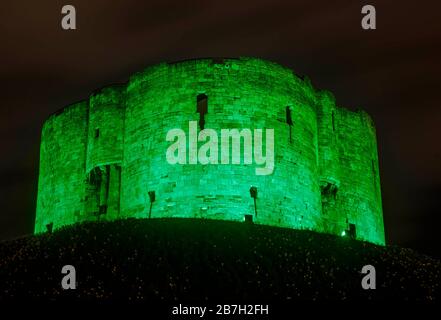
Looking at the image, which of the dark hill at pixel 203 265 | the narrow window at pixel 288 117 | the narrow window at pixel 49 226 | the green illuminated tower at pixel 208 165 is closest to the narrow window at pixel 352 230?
the green illuminated tower at pixel 208 165

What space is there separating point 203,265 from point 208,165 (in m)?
7.33

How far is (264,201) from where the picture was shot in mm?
30875

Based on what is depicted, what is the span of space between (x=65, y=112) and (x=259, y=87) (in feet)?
33.0

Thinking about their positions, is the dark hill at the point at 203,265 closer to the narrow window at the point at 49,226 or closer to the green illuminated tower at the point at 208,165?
the green illuminated tower at the point at 208,165

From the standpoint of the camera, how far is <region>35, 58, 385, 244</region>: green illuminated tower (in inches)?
1212

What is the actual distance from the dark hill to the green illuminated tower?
2.68m

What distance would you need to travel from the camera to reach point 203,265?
78.9 ft

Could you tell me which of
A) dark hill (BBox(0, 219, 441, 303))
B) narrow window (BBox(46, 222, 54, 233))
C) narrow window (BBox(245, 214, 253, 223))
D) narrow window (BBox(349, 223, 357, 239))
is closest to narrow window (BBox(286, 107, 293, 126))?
narrow window (BBox(245, 214, 253, 223))

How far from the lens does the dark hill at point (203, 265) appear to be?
22.4 meters

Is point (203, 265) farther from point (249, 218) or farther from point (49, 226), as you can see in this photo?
point (49, 226)

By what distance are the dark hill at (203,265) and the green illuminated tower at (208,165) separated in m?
2.68

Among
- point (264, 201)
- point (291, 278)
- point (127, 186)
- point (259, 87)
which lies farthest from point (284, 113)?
point (291, 278)
